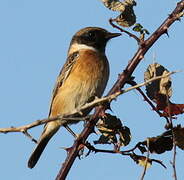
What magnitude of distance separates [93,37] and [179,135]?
4898mm

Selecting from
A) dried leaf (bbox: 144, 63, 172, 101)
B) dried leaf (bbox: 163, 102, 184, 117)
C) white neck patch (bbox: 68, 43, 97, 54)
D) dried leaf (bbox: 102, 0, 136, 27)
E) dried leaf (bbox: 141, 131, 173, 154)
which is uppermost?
white neck patch (bbox: 68, 43, 97, 54)

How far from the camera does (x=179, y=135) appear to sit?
304cm

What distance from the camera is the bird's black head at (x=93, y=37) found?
7.55 metres

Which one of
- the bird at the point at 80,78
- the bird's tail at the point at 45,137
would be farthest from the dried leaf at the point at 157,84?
the bird's tail at the point at 45,137

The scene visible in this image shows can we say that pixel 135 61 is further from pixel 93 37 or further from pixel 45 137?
pixel 93 37

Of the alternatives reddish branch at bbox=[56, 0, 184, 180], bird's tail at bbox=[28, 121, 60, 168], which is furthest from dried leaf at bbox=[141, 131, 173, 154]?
bird's tail at bbox=[28, 121, 60, 168]

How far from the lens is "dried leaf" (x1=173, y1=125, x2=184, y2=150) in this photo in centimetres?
302

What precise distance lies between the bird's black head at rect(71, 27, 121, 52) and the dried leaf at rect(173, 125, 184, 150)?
440cm

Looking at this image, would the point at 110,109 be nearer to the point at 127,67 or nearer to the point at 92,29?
the point at 127,67

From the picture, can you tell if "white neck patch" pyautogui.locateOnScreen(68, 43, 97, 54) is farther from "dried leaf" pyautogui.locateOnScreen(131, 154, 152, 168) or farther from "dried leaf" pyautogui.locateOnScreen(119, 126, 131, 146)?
"dried leaf" pyautogui.locateOnScreen(131, 154, 152, 168)

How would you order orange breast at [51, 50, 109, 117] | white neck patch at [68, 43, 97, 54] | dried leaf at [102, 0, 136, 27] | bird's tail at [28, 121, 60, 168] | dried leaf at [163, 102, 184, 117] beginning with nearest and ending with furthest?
dried leaf at [163, 102, 184, 117] → dried leaf at [102, 0, 136, 27] → orange breast at [51, 50, 109, 117] → bird's tail at [28, 121, 60, 168] → white neck patch at [68, 43, 97, 54]

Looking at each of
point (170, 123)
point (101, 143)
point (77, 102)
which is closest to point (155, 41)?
point (170, 123)

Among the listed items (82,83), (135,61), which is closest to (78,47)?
(82,83)

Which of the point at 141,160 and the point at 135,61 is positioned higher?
the point at 135,61
